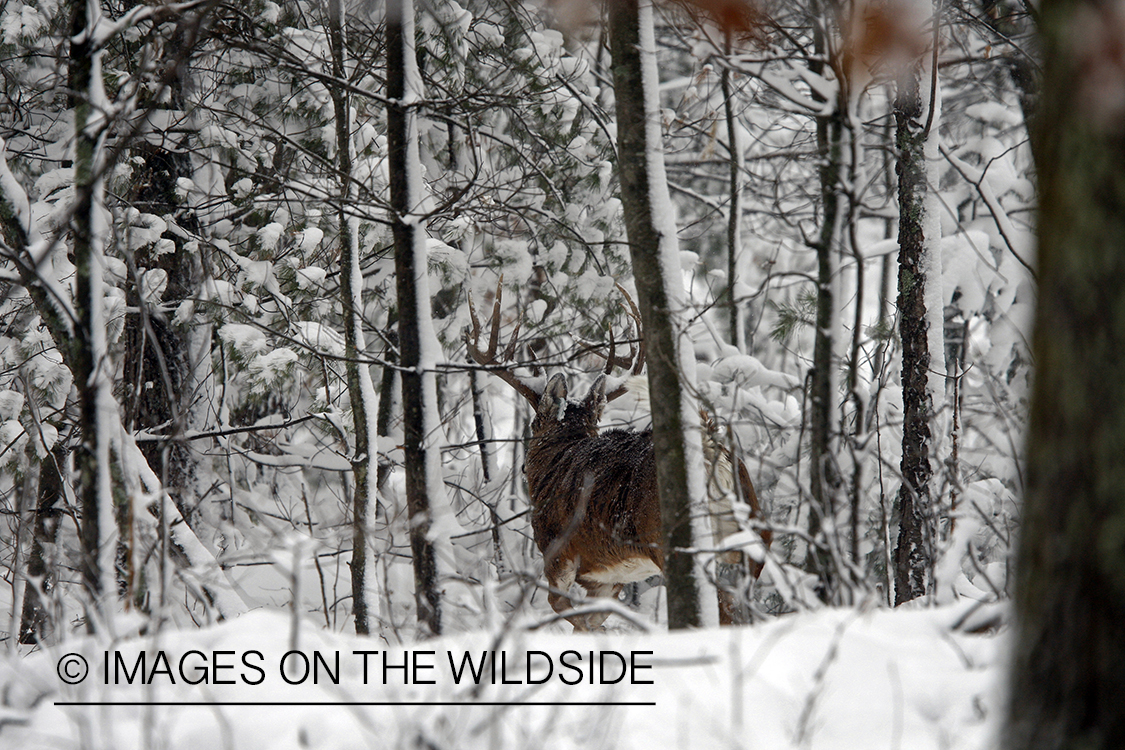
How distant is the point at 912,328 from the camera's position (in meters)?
5.07

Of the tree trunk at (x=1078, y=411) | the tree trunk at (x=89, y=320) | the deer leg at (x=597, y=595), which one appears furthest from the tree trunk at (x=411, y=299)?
the tree trunk at (x=1078, y=411)

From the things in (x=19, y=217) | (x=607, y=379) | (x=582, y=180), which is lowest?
(x=607, y=379)

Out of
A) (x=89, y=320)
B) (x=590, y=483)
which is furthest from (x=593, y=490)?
(x=89, y=320)

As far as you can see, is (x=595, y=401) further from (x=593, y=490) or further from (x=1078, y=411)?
(x=1078, y=411)

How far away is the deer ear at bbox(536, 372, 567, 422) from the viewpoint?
613cm

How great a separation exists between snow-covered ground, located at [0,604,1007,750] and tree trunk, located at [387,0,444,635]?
5.11 ft

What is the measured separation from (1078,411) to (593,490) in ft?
13.3

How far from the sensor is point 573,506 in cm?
538

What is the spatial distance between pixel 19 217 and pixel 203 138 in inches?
136

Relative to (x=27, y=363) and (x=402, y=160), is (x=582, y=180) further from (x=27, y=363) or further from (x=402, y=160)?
(x=27, y=363)

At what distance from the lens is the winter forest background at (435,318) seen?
267 cm

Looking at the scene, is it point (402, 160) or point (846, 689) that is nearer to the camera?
point (846, 689)

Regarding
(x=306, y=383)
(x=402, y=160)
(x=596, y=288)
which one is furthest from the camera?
(x=596, y=288)

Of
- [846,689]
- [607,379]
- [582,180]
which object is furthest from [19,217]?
[582,180]
